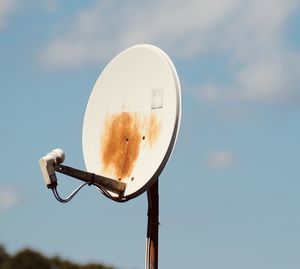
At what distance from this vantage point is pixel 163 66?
9977mm

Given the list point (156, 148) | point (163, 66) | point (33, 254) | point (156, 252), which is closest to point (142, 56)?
point (163, 66)

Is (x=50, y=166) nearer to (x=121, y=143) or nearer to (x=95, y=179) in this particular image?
(x=95, y=179)

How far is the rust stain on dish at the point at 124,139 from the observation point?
999cm

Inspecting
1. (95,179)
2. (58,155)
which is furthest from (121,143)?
(58,155)

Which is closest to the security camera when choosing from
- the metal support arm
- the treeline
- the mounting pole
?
the metal support arm

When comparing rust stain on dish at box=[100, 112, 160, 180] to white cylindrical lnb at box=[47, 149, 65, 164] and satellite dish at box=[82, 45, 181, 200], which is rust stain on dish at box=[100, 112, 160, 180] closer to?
satellite dish at box=[82, 45, 181, 200]

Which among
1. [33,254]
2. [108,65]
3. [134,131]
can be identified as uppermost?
[108,65]

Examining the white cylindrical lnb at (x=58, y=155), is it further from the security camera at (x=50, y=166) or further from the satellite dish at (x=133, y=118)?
the satellite dish at (x=133, y=118)

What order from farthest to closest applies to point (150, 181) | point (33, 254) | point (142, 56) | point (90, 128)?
1. point (33, 254)
2. point (90, 128)
3. point (142, 56)
4. point (150, 181)

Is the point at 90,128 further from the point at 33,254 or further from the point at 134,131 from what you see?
the point at 33,254

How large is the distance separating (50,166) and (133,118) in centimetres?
100

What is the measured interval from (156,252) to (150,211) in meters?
0.37

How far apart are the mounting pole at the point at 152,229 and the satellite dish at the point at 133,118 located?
271mm

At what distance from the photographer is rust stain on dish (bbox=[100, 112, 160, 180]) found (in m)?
9.99
